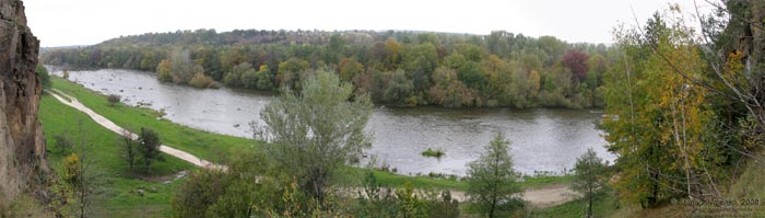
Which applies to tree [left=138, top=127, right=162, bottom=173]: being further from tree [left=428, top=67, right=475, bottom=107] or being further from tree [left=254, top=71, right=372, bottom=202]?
tree [left=428, top=67, right=475, bottom=107]

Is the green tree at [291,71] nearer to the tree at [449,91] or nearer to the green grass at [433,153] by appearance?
the tree at [449,91]

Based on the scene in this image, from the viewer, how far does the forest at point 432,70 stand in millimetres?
69938

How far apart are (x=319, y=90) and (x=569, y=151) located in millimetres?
28157

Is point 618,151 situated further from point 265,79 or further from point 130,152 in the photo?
point 265,79

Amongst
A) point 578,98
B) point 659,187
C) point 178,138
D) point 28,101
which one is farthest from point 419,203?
point 578,98

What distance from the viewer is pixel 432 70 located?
7819 centimetres

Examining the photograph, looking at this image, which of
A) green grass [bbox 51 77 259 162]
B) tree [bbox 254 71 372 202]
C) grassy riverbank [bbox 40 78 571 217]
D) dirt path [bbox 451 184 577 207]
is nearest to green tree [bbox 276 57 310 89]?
green grass [bbox 51 77 259 162]

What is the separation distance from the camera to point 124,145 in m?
35.9

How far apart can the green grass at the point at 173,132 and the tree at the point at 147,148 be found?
138 inches

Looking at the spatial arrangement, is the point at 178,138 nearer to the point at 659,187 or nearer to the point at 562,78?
the point at 659,187

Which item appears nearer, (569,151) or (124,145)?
(124,145)

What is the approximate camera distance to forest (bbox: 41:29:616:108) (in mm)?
69938

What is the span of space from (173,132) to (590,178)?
33.8 meters

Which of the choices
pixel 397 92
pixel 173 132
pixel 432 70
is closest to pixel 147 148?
pixel 173 132
